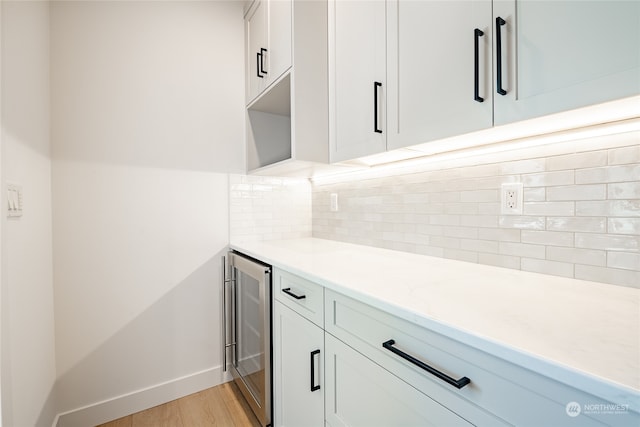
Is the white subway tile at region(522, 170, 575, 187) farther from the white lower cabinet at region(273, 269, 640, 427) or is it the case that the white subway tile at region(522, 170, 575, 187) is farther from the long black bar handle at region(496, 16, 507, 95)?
the white lower cabinet at region(273, 269, 640, 427)

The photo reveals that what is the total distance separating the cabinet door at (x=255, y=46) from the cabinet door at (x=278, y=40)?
0.08 metres

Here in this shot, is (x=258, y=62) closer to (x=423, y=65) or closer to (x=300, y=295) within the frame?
(x=423, y=65)

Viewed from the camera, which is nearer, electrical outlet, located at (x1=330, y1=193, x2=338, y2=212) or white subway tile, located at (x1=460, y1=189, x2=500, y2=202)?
white subway tile, located at (x1=460, y1=189, x2=500, y2=202)

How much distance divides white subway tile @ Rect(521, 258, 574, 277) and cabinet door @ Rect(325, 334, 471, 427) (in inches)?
24.8

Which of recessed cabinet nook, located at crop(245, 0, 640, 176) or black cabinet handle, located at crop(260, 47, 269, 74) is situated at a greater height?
black cabinet handle, located at crop(260, 47, 269, 74)

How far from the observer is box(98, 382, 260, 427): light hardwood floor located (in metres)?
1.60

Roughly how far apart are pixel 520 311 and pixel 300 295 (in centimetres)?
74

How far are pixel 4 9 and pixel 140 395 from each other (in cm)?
192

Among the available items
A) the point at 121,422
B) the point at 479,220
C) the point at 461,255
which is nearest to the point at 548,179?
the point at 479,220

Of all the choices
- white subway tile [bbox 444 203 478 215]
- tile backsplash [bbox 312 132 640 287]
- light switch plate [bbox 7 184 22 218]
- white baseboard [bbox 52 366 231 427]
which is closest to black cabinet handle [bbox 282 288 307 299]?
tile backsplash [bbox 312 132 640 287]

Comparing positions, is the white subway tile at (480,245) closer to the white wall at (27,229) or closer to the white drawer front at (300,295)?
the white drawer front at (300,295)

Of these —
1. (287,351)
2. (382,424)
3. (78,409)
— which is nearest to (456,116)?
(382,424)

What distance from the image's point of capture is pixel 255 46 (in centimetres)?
184

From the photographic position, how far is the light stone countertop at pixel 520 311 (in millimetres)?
440
